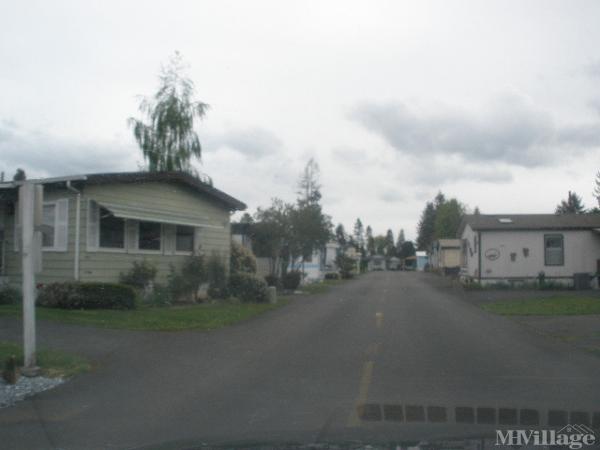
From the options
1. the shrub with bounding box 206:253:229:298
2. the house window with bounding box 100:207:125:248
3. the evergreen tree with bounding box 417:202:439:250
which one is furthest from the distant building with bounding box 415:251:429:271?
the house window with bounding box 100:207:125:248

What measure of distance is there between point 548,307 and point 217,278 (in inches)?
442

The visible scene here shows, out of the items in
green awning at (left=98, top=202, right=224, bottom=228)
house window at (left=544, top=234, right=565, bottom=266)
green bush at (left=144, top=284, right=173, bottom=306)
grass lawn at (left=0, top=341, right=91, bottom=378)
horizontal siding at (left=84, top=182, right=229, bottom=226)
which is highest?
horizontal siding at (left=84, top=182, right=229, bottom=226)

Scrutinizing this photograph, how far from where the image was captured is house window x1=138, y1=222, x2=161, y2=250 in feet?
72.2

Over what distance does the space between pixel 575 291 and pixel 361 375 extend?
76.8 ft

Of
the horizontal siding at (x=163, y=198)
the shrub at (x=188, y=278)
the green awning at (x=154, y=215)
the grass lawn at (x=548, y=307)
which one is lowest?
the grass lawn at (x=548, y=307)

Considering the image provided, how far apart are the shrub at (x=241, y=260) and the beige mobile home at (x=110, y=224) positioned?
4309 millimetres

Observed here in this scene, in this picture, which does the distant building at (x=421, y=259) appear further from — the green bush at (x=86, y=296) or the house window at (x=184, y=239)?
the green bush at (x=86, y=296)

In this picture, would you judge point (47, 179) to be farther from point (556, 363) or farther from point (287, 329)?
point (556, 363)

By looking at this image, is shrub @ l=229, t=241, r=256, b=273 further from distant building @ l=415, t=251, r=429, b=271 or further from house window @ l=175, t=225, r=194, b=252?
distant building @ l=415, t=251, r=429, b=271

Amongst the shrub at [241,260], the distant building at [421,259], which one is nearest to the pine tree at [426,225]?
the distant building at [421,259]

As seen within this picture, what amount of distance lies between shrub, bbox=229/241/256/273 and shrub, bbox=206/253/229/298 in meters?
4.38

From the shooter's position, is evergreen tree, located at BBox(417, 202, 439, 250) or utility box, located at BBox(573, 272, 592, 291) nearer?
utility box, located at BBox(573, 272, 592, 291)

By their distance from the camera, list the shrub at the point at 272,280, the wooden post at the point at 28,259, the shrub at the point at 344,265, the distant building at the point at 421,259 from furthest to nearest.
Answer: the distant building at the point at 421,259 → the shrub at the point at 344,265 → the shrub at the point at 272,280 → the wooden post at the point at 28,259

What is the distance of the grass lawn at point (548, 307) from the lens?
19688mm
